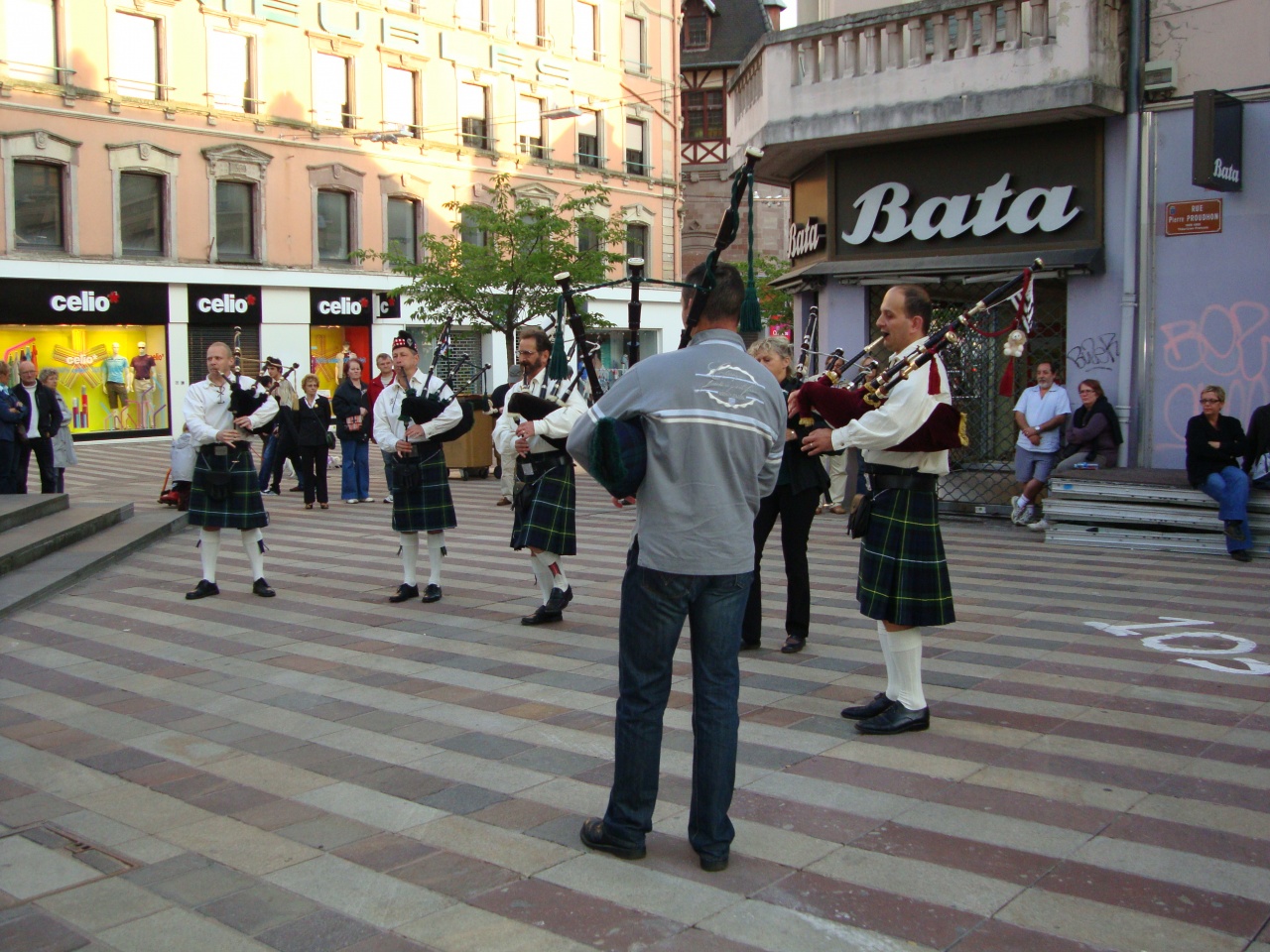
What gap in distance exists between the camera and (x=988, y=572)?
986 centimetres

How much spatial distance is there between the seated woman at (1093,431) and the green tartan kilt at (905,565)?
7.12 metres

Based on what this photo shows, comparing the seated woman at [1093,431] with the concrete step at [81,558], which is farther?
the seated woman at [1093,431]

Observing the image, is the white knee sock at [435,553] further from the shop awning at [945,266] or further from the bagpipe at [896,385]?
the shop awning at [945,266]

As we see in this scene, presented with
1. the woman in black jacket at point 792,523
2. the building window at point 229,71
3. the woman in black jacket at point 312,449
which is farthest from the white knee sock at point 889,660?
the building window at point 229,71

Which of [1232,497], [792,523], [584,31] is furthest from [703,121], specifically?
[792,523]

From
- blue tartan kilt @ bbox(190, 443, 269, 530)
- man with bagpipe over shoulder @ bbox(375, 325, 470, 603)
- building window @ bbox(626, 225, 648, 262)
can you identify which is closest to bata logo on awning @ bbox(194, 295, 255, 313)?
building window @ bbox(626, 225, 648, 262)

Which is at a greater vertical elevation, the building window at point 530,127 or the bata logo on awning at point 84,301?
the building window at point 530,127

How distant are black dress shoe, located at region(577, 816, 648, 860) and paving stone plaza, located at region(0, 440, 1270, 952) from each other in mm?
33

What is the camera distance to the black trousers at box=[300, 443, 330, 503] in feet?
51.2

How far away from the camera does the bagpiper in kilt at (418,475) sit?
8945 millimetres

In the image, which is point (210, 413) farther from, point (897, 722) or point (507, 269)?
point (507, 269)

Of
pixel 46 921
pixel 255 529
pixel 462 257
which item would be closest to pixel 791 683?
pixel 46 921

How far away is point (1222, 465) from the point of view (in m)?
10.5

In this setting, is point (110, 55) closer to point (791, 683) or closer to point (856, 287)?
point (856, 287)
